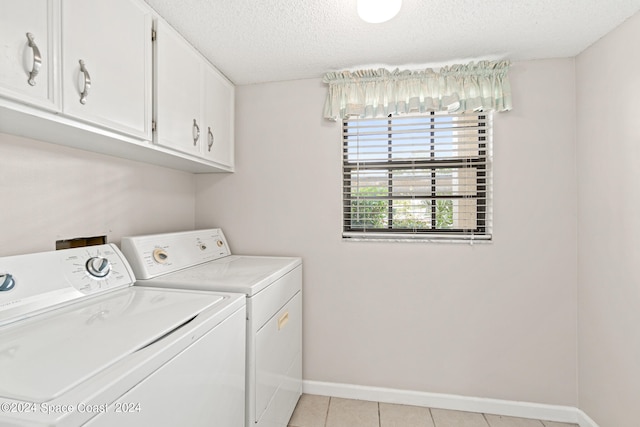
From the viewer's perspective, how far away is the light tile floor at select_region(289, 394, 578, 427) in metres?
1.81

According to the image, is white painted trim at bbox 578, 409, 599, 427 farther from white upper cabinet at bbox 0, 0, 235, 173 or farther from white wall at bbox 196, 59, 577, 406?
white upper cabinet at bbox 0, 0, 235, 173

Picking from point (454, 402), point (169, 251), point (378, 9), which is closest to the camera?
point (378, 9)

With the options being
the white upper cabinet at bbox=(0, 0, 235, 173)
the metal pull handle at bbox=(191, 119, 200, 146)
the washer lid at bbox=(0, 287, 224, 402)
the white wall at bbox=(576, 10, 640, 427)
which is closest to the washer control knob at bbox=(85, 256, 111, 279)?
the washer lid at bbox=(0, 287, 224, 402)

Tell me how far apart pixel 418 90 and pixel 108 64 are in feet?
5.46

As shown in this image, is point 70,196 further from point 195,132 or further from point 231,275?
point 231,275

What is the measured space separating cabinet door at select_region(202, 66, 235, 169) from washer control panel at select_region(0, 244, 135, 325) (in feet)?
2.60

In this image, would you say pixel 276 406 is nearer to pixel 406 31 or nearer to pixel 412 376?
pixel 412 376

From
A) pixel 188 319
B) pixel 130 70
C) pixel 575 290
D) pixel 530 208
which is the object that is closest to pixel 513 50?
pixel 530 208

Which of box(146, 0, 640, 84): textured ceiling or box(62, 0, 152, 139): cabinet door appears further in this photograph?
box(146, 0, 640, 84): textured ceiling

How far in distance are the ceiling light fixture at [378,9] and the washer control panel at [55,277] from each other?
154cm

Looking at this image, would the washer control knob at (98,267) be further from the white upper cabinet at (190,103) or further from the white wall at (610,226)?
the white wall at (610,226)

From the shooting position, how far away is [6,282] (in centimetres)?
98

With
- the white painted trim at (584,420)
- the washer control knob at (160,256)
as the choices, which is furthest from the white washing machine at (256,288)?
the white painted trim at (584,420)

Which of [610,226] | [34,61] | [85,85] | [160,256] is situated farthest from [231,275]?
[610,226]
